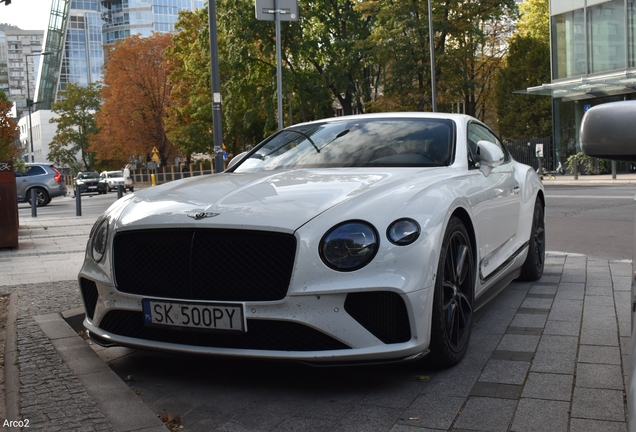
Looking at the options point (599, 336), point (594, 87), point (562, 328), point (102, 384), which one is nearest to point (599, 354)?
point (599, 336)

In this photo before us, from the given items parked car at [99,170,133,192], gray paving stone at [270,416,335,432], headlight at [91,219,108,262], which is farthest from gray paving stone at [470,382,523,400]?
parked car at [99,170,133,192]

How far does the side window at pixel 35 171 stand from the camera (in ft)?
95.5

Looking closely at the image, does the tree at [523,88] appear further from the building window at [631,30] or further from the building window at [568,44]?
the building window at [631,30]

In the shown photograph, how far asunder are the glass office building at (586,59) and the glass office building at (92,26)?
111m

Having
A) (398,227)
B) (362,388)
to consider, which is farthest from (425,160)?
(362,388)

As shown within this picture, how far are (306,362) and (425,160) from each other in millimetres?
1794

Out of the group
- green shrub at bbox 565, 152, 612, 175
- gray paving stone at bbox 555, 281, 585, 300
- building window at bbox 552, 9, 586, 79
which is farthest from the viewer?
building window at bbox 552, 9, 586, 79

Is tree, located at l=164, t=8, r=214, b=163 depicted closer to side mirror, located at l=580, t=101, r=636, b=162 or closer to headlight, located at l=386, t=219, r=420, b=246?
headlight, located at l=386, t=219, r=420, b=246

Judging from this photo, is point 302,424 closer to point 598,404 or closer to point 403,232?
point 403,232

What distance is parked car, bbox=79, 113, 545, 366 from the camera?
3436 mm

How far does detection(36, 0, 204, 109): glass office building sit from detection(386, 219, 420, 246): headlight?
461 feet

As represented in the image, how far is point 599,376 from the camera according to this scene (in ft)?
12.4

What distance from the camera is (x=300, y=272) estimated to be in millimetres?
3422

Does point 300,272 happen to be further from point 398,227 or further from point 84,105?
point 84,105
